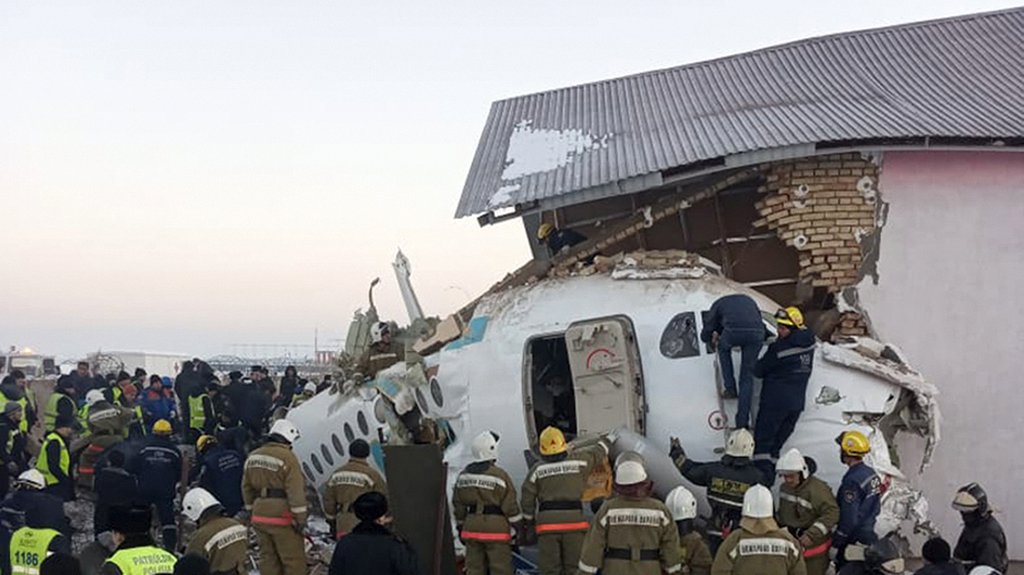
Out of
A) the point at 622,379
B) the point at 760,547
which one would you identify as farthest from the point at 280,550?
the point at 760,547

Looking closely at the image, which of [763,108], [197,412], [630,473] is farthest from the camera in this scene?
[197,412]

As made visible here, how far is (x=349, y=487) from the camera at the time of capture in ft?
27.8

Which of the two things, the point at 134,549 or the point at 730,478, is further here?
the point at 730,478

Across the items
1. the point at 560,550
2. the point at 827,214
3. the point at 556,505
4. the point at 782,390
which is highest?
the point at 827,214

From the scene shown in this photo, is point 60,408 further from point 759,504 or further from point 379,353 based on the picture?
point 759,504

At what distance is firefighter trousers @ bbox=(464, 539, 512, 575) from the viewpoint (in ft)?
25.9

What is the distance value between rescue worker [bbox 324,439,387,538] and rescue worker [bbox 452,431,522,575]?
3.06ft

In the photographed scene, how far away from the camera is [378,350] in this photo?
11.9m

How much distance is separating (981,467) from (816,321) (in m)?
2.37

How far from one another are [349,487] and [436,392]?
61.0 inches

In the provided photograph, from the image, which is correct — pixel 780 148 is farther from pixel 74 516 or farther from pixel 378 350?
pixel 74 516

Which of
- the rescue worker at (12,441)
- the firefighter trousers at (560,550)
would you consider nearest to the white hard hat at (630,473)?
the firefighter trousers at (560,550)

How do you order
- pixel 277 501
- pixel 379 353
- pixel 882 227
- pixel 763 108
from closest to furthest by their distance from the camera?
1. pixel 277 501
2. pixel 882 227
3. pixel 379 353
4. pixel 763 108

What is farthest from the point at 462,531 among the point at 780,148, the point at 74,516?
the point at 74,516
